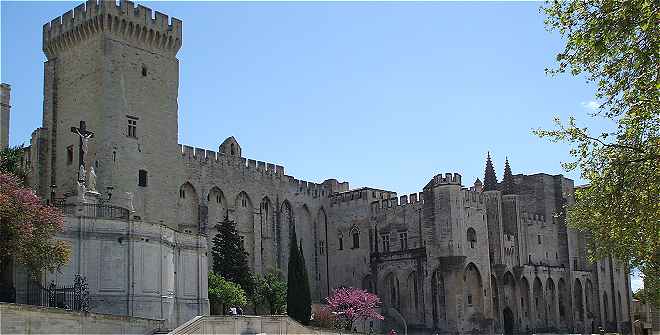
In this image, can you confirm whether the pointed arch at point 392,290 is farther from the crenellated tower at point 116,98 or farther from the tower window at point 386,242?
the crenellated tower at point 116,98

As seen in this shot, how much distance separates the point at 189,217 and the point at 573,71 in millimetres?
34546

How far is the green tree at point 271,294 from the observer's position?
4784cm

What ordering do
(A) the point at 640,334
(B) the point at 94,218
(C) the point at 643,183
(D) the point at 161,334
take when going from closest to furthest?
(C) the point at 643,183 → (D) the point at 161,334 → (B) the point at 94,218 → (A) the point at 640,334

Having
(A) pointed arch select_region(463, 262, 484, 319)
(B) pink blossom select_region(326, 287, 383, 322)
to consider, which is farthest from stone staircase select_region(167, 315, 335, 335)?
(A) pointed arch select_region(463, 262, 484, 319)

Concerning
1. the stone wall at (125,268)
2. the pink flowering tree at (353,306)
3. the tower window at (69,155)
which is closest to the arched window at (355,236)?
the pink flowering tree at (353,306)

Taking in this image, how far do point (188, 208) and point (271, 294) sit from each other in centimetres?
717

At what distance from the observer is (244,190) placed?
53.9 m

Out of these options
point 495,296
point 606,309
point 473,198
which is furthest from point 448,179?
point 606,309

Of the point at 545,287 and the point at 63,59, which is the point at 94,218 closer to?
the point at 63,59

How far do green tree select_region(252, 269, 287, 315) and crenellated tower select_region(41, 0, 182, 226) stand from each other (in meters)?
7.02

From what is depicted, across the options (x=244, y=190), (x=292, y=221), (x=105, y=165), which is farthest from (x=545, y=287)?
(x=105, y=165)

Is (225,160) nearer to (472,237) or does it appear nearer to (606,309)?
(472,237)

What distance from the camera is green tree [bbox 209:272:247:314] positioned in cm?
4138

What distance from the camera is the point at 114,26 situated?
4319 cm
